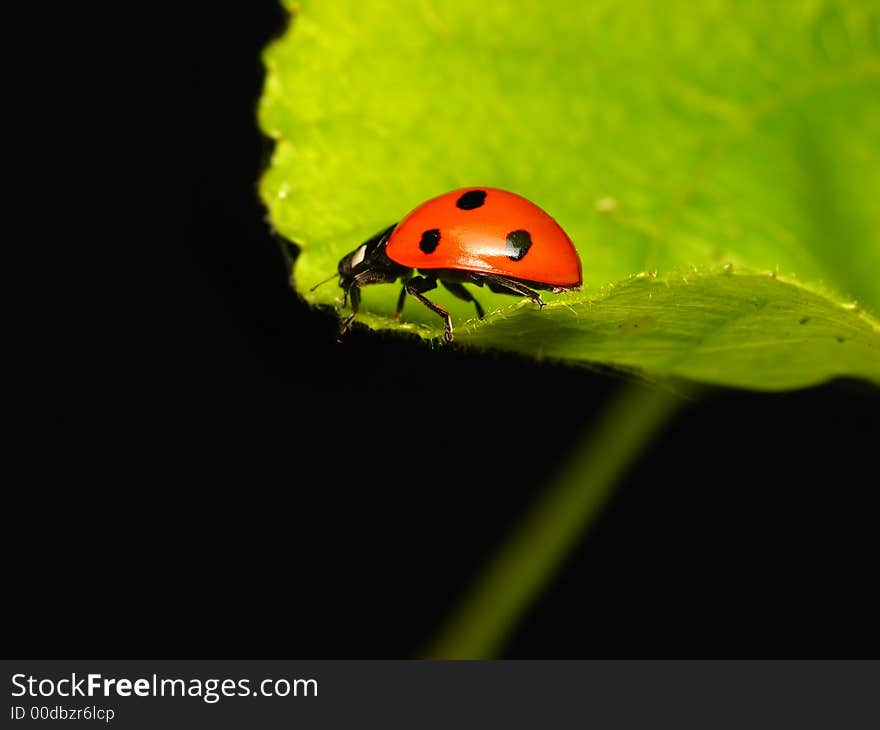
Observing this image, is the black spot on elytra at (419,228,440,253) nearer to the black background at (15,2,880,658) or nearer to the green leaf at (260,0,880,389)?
the green leaf at (260,0,880,389)

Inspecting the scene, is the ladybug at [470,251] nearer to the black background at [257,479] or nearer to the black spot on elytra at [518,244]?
the black spot on elytra at [518,244]

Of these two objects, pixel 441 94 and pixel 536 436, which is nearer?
pixel 441 94

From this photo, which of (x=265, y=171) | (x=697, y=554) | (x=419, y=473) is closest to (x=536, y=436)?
(x=419, y=473)

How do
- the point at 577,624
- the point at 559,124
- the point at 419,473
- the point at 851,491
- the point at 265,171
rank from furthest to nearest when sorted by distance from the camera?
the point at 419,473
the point at 577,624
the point at 851,491
the point at 559,124
the point at 265,171

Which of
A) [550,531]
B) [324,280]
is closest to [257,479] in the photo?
[550,531]

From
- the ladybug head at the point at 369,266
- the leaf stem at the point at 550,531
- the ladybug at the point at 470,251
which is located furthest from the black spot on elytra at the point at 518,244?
the leaf stem at the point at 550,531

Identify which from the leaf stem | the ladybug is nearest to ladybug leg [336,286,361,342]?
the ladybug

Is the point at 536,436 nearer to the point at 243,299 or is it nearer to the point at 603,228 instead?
the point at 243,299
